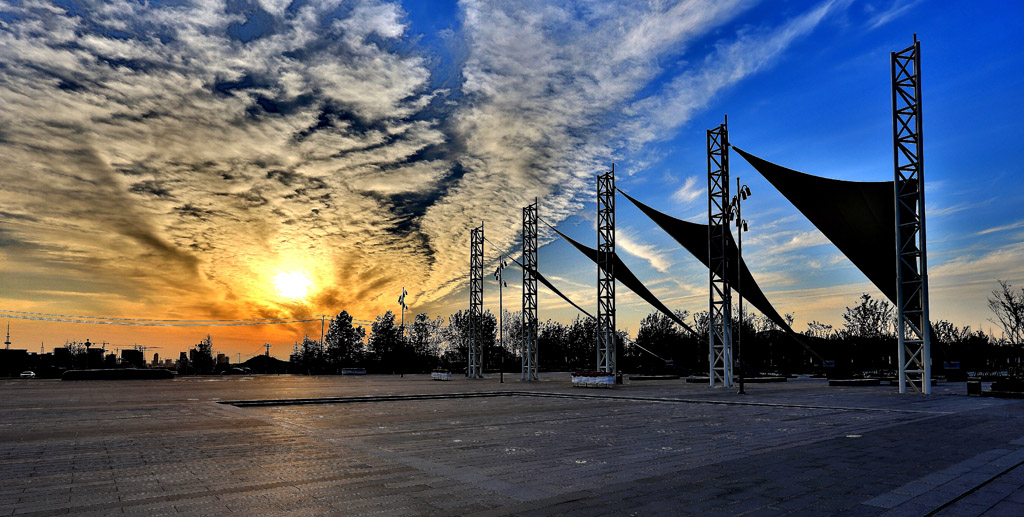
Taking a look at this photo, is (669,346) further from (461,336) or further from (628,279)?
(628,279)

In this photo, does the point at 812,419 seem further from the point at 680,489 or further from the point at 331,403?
the point at 331,403

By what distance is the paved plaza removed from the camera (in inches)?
239

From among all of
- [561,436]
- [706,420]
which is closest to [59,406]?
[561,436]

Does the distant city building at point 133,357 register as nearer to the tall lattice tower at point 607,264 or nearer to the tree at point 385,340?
the tree at point 385,340

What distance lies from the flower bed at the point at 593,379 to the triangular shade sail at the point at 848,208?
1253 centimetres

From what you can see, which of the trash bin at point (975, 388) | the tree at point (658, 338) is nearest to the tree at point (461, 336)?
the tree at point (658, 338)

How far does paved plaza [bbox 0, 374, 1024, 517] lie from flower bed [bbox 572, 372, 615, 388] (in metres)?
15.9

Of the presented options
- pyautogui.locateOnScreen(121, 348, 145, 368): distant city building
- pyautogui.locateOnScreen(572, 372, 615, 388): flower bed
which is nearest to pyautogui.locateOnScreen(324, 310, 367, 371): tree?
pyautogui.locateOnScreen(121, 348, 145, 368): distant city building

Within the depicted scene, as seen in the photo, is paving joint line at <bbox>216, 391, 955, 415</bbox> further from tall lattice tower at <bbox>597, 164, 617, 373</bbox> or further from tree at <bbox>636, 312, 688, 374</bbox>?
tree at <bbox>636, 312, 688, 374</bbox>

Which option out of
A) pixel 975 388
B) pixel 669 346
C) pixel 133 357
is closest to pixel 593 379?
pixel 975 388

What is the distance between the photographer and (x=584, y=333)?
336 feet

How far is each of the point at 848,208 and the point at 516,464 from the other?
25.2m

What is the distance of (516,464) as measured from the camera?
326 inches

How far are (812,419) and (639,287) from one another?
25319mm
